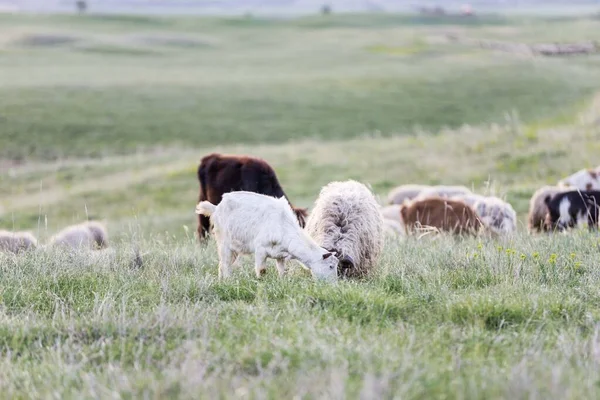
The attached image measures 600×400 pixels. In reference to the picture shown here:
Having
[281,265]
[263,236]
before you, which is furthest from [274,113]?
[263,236]

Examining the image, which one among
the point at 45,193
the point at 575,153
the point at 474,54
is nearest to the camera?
the point at 575,153

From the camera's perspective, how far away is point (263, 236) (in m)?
7.07

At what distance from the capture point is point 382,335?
4984 mm

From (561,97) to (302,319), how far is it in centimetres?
3882

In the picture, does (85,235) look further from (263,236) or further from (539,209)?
(539,209)

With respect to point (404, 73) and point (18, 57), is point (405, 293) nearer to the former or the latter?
point (404, 73)

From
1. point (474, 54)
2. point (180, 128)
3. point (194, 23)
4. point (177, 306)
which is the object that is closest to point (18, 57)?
point (180, 128)

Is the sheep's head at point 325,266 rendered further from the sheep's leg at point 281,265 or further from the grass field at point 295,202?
the sheep's leg at point 281,265

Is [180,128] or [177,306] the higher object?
[177,306]

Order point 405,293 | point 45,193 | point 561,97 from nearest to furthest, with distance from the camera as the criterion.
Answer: point 405,293 → point 45,193 → point 561,97

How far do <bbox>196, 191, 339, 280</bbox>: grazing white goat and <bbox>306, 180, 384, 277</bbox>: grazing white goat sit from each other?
0.38 metres

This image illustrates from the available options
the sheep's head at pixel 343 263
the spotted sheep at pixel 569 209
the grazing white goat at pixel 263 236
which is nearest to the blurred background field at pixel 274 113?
the spotted sheep at pixel 569 209

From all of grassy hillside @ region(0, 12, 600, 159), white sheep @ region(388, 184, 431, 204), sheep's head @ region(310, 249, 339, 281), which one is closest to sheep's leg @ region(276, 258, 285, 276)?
sheep's head @ region(310, 249, 339, 281)

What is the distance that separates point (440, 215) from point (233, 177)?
3422 mm
